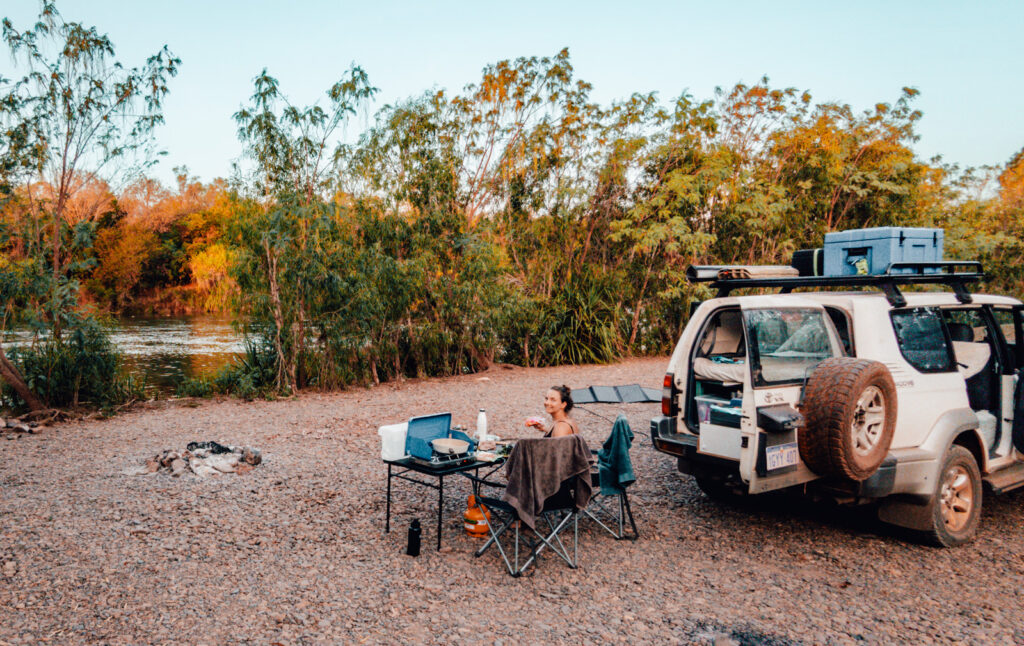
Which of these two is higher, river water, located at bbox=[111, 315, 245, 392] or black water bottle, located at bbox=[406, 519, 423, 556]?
river water, located at bbox=[111, 315, 245, 392]

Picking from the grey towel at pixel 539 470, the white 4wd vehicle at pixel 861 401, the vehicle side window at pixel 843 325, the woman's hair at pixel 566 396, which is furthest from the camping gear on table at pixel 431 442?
the vehicle side window at pixel 843 325

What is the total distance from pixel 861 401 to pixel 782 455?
537 mm

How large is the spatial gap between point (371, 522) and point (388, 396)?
18.4ft

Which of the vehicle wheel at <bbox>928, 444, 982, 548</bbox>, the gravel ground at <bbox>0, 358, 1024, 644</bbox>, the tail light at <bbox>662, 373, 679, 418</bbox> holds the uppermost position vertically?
the tail light at <bbox>662, 373, 679, 418</bbox>

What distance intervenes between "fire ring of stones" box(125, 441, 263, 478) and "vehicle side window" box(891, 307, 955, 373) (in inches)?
211

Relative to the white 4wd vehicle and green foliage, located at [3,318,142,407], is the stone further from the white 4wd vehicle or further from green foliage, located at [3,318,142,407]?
the white 4wd vehicle

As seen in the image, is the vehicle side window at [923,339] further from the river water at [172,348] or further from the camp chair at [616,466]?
the river water at [172,348]

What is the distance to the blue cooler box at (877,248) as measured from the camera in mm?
5262

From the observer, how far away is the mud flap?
14.6 ft

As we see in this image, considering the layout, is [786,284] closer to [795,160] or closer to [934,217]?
[795,160]

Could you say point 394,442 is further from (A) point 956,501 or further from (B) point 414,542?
(A) point 956,501

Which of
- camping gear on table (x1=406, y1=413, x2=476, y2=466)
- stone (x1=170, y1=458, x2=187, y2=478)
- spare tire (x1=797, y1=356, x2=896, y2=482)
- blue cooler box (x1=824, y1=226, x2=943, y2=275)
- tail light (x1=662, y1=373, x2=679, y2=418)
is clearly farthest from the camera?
stone (x1=170, y1=458, x2=187, y2=478)

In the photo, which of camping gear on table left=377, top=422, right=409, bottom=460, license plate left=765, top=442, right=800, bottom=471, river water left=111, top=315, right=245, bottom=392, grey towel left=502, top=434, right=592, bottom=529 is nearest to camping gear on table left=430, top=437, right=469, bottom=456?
camping gear on table left=377, top=422, right=409, bottom=460

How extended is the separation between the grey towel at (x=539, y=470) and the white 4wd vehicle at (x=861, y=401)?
0.80m
